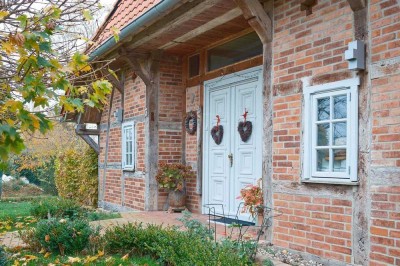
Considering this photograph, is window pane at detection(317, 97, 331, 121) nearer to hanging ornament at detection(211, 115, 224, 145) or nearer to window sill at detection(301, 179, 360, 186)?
window sill at detection(301, 179, 360, 186)

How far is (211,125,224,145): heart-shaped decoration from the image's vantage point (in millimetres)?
7613

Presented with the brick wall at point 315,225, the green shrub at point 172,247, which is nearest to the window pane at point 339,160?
the brick wall at point 315,225

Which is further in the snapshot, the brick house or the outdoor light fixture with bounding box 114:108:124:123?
the outdoor light fixture with bounding box 114:108:124:123

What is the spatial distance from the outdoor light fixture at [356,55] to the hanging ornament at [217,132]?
3.58m

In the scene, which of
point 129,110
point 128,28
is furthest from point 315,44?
point 129,110

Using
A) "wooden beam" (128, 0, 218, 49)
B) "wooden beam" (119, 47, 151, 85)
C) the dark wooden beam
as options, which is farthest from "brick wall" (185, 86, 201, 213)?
the dark wooden beam

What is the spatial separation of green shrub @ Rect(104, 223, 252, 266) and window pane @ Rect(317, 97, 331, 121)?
169cm

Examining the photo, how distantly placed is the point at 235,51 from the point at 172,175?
252cm

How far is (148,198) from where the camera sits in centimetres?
848

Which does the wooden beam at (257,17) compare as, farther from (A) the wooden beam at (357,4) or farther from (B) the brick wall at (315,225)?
(B) the brick wall at (315,225)

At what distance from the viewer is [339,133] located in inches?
180

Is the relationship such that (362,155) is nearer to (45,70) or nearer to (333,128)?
(333,128)

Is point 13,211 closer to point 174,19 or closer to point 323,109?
point 174,19

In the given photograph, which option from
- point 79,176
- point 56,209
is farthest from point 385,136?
point 79,176
